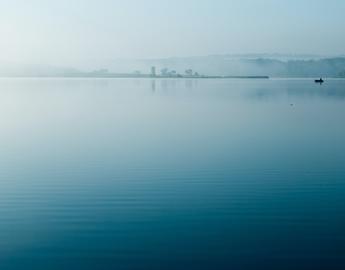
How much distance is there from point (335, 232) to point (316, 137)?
20.6 m

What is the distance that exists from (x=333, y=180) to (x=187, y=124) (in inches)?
904

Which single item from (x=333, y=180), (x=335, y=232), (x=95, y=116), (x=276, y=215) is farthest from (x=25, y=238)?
(x=95, y=116)

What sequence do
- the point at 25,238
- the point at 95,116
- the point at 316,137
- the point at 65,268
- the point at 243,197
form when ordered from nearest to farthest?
the point at 65,268
the point at 25,238
the point at 243,197
the point at 316,137
the point at 95,116

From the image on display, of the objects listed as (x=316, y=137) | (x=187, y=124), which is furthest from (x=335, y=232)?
(x=187, y=124)

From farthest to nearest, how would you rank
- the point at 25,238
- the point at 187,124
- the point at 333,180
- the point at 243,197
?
the point at 187,124
the point at 333,180
the point at 243,197
the point at 25,238

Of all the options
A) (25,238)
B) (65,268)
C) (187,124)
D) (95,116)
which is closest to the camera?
(65,268)

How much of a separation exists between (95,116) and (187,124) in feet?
41.3

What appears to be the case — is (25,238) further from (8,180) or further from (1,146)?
(1,146)

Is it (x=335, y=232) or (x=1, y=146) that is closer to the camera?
(x=335, y=232)

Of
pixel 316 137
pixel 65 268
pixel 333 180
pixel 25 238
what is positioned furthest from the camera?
pixel 316 137

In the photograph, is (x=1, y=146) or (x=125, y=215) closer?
(x=125, y=215)

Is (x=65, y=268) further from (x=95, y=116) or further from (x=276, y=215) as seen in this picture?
(x=95, y=116)

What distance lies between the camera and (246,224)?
14742 millimetres

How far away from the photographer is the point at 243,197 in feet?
57.7
